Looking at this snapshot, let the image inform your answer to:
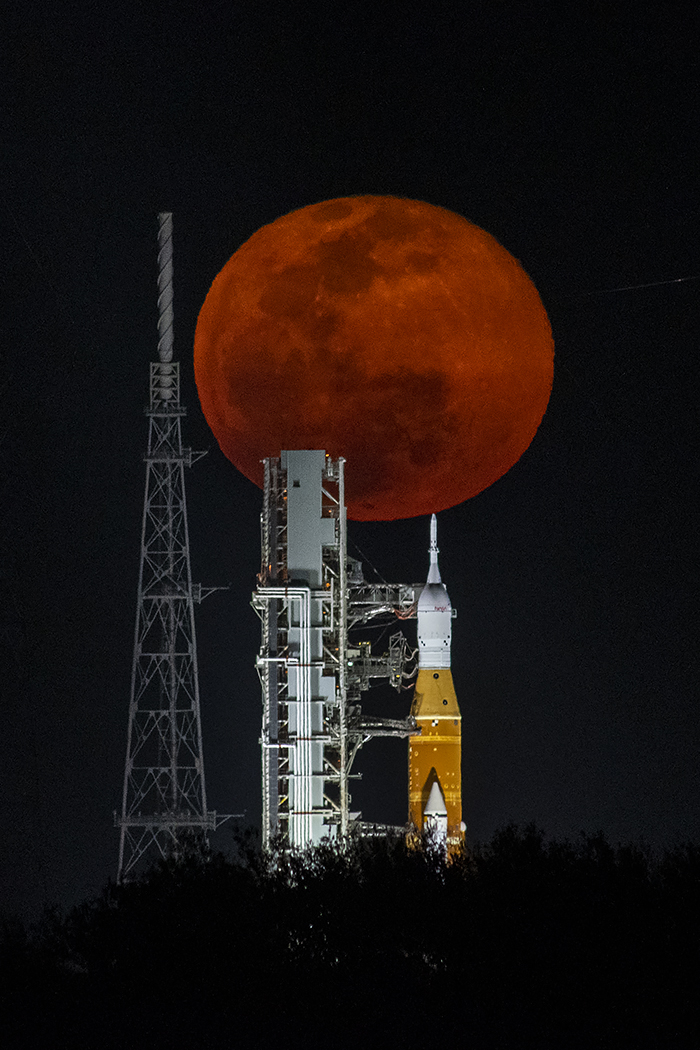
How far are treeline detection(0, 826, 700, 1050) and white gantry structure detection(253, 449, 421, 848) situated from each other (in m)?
2.75

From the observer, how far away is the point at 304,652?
58.2 meters

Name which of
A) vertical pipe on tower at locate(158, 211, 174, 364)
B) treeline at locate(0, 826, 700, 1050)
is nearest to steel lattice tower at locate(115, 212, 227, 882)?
vertical pipe on tower at locate(158, 211, 174, 364)

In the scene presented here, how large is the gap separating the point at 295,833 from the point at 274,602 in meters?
5.29

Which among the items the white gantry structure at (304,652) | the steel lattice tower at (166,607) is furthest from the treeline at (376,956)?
the steel lattice tower at (166,607)

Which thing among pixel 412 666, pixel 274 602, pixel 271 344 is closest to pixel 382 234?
pixel 271 344

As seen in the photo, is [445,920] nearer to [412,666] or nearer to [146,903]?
[146,903]

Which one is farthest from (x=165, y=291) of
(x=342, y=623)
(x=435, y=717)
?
(x=435, y=717)

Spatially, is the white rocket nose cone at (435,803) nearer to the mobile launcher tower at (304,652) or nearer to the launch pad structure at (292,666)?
the launch pad structure at (292,666)

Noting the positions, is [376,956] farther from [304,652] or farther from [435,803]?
[435,803]

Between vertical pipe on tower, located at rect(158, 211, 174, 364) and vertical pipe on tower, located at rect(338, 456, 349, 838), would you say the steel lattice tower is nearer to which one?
vertical pipe on tower, located at rect(158, 211, 174, 364)

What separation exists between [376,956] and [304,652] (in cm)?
1008

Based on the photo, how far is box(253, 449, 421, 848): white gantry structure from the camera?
57688 millimetres

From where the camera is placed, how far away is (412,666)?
78438 millimetres

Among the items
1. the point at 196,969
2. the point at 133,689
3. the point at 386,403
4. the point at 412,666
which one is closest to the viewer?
the point at 196,969
